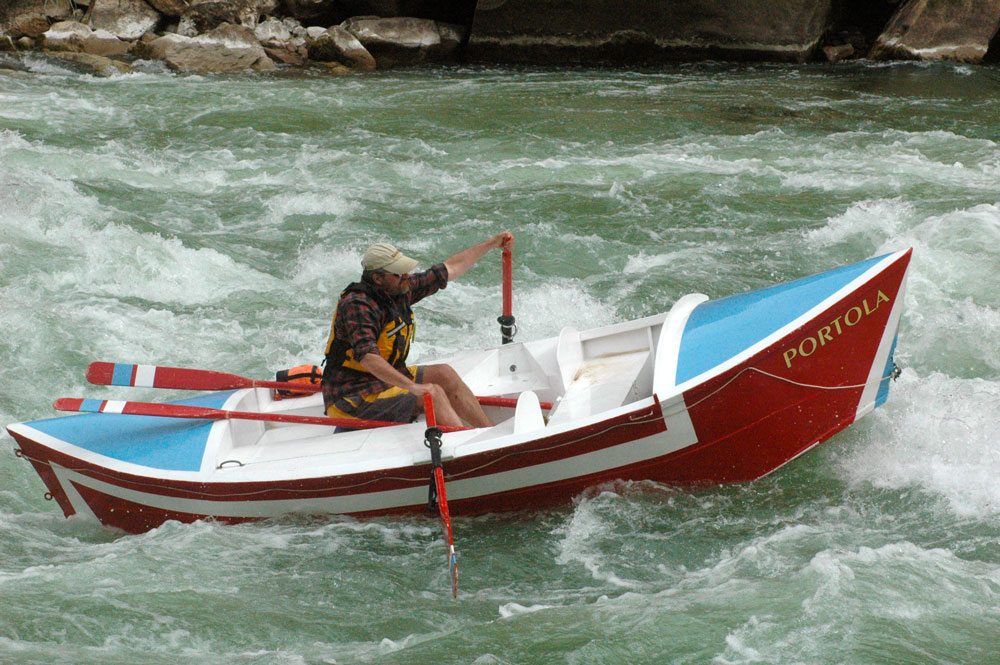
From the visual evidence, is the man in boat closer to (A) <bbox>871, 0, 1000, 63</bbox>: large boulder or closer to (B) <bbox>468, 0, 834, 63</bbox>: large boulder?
(B) <bbox>468, 0, 834, 63</bbox>: large boulder

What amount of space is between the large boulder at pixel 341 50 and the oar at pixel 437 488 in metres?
12.0

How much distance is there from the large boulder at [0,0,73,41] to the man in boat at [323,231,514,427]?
13656mm

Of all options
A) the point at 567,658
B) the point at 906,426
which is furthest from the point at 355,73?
the point at 567,658

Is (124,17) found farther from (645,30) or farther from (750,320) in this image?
(750,320)

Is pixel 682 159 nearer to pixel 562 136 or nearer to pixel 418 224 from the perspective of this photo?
pixel 562 136

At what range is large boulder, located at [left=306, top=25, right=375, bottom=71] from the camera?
15664mm

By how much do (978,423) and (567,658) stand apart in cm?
262

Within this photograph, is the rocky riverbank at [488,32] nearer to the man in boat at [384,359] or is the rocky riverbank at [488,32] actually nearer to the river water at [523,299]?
the river water at [523,299]

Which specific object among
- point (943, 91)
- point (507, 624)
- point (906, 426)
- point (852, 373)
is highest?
point (943, 91)

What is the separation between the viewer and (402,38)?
16422 millimetres

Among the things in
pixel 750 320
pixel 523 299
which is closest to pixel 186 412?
pixel 750 320

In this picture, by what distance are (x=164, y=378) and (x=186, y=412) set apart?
0.97 feet

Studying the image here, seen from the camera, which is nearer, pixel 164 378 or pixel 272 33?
pixel 164 378

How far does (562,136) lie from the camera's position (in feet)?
37.6
